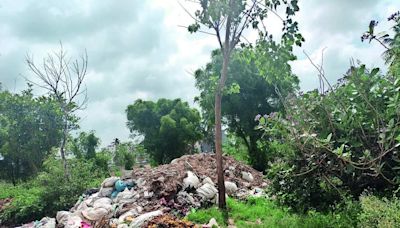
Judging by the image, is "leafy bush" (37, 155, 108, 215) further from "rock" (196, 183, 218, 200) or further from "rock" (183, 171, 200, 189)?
"rock" (196, 183, 218, 200)

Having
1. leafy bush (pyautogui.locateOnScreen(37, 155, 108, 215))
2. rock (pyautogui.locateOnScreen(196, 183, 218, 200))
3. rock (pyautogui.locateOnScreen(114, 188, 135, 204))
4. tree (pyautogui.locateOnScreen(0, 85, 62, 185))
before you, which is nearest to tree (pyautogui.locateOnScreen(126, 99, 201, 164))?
tree (pyautogui.locateOnScreen(0, 85, 62, 185))

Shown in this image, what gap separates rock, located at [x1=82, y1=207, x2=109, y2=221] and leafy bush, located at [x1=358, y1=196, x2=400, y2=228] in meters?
5.63

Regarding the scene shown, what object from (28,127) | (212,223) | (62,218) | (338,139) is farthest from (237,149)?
(338,139)

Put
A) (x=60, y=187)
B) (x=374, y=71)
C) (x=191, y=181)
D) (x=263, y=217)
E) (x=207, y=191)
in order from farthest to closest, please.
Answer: (x=60, y=187), (x=191, y=181), (x=207, y=191), (x=263, y=217), (x=374, y=71)

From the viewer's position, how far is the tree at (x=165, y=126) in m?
20.8

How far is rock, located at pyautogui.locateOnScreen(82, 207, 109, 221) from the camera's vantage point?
26.8 feet

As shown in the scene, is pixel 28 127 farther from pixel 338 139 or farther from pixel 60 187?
pixel 338 139

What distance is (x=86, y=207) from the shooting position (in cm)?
909

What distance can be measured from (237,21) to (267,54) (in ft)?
5.57

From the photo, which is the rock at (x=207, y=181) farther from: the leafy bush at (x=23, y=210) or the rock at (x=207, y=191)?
the leafy bush at (x=23, y=210)

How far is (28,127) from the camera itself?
21.0 m

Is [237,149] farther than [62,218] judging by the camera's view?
Yes

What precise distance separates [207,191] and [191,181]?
545mm

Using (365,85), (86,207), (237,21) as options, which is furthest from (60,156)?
(365,85)
